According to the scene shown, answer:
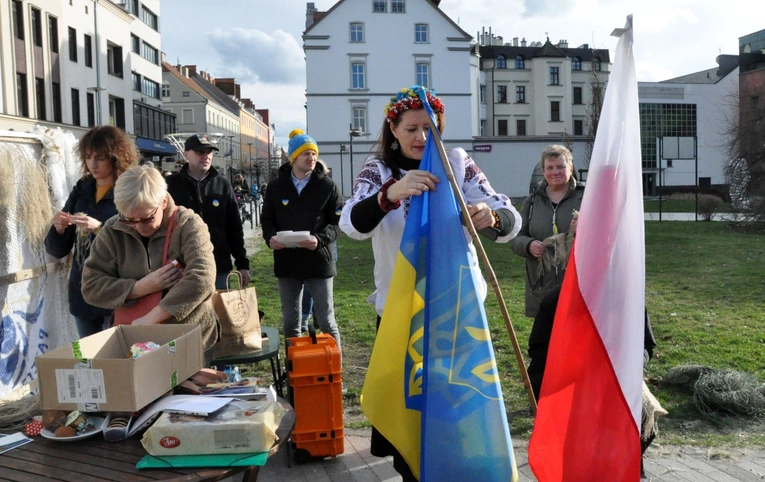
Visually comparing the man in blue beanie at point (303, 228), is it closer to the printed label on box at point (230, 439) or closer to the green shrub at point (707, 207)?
the printed label on box at point (230, 439)

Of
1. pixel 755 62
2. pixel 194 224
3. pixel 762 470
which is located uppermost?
pixel 755 62

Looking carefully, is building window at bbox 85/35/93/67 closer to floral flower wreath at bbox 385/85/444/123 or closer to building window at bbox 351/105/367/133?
building window at bbox 351/105/367/133

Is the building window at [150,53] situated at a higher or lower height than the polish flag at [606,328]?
higher

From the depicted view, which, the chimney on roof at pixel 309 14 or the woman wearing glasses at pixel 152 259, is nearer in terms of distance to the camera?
the woman wearing glasses at pixel 152 259

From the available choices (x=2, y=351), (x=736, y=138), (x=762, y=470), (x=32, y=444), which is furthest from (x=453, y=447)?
(x=736, y=138)

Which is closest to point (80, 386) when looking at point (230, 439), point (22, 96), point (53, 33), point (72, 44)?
point (230, 439)

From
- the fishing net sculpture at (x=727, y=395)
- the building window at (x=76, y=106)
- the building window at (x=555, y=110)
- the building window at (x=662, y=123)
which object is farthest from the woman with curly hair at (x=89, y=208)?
the building window at (x=555, y=110)

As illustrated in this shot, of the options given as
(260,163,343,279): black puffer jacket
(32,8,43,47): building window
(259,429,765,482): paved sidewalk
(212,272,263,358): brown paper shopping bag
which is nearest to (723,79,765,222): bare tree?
(259,429,765,482): paved sidewalk

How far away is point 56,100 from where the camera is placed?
111 ft

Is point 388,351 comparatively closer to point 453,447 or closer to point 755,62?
point 453,447

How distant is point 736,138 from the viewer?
25312mm

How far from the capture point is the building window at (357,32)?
47594mm

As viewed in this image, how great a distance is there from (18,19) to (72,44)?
19.2ft

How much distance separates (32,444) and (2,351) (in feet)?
9.50
